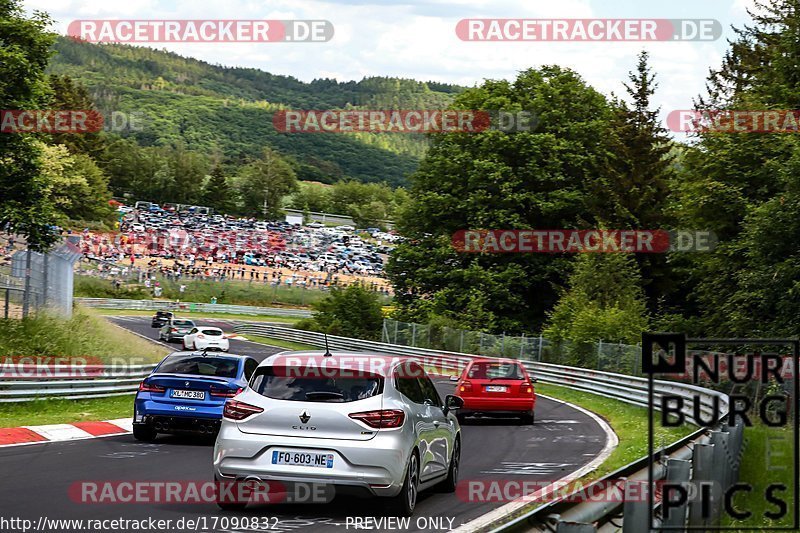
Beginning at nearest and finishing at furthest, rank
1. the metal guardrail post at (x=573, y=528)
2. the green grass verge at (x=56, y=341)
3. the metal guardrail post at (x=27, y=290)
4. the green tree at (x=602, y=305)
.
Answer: the metal guardrail post at (x=573, y=528), the green grass verge at (x=56, y=341), the metal guardrail post at (x=27, y=290), the green tree at (x=602, y=305)

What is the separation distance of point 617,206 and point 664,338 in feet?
179

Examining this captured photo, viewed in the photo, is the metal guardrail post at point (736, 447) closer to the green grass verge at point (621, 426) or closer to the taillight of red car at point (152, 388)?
the green grass verge at point (621, 426)

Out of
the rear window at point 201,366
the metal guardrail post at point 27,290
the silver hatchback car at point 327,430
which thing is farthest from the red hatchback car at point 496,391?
the silver hatchback car at point 327,430

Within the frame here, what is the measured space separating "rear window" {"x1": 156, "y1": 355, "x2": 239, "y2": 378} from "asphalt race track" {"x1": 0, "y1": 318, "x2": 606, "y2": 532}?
114 cm

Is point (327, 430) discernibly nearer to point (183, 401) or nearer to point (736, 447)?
point (736, 447)

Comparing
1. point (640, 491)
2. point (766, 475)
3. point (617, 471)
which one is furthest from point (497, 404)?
point (640, 491)

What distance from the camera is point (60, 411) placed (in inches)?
914

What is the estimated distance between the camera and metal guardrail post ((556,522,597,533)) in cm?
473

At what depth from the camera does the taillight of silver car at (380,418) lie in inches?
419

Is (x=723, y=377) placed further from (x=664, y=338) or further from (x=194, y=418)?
(x=194, y=418)

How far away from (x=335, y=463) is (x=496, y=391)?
45.5 ft

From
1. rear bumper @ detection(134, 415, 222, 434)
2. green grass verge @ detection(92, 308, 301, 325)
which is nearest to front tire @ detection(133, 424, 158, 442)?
rear bumper @ detection(134, 415, 222, 434)

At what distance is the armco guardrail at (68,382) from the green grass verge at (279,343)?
32.2 meters

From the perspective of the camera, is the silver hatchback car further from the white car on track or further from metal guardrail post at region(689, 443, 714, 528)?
the white car on track
